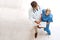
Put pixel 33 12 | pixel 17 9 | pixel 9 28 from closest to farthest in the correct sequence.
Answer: pixel 33 12 → pixel 9 28 → pixel 17 9

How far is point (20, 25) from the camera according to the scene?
443 cm

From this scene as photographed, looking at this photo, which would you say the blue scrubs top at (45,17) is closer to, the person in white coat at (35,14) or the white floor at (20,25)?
the person in white coat at (35,14)

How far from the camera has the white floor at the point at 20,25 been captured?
418cm

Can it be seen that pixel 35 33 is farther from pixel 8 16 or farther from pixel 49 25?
pixel 8 16

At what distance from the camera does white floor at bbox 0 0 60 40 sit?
418cm

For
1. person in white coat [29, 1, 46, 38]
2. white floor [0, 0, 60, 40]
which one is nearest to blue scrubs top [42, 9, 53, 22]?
person in white coat [29, 1, 46, 38]

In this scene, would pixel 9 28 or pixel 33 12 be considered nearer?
pixel 33 12

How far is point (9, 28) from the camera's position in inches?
171

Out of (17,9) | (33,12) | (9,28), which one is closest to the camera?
(33,12)

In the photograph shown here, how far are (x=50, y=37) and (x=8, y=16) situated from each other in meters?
0.92

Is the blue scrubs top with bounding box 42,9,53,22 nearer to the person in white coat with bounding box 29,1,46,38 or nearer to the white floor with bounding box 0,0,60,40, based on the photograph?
the person in white coat with bounding box 29,1,46,38

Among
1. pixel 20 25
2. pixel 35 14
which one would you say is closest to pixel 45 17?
→ pixel 35 14

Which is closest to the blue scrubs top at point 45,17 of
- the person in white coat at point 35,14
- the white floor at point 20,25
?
the person in white coat at point 35,14

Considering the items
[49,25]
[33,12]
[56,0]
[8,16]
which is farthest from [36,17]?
[56,0]
